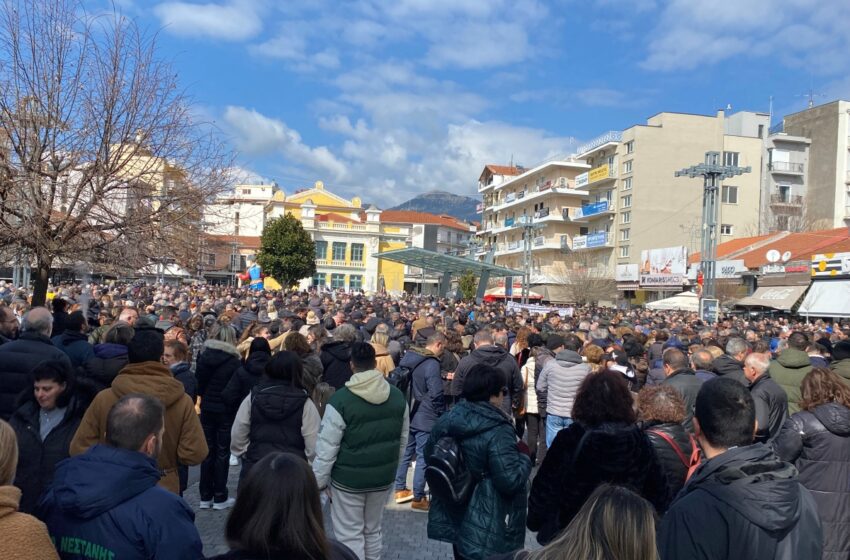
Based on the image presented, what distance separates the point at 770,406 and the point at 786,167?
60760 millimetres

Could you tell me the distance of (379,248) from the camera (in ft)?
252

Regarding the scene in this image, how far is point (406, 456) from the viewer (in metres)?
7.16

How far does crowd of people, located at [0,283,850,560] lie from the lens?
200 centimetres

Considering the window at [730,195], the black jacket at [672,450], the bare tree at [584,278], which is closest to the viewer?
the black jacket at [672,450]

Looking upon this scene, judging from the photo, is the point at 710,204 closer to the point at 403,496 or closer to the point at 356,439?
the point at 403,496

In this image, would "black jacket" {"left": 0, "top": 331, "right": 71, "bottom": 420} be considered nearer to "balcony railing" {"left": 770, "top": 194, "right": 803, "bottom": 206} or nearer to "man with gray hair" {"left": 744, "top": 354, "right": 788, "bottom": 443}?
"man with gray hair" {"left": 744, "top": 354, "right": 788, "bottom": 443}

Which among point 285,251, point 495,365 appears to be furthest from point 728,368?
point 285,251

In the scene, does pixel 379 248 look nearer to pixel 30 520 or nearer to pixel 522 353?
pixel 522 353

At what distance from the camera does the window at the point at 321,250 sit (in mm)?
74812

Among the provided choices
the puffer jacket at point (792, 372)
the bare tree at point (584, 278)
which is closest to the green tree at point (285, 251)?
the bare tree at point (584, 278)

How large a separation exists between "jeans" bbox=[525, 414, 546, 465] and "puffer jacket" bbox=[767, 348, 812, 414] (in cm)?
285

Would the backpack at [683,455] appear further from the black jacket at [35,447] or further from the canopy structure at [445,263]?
the canopy structure at [445,263]

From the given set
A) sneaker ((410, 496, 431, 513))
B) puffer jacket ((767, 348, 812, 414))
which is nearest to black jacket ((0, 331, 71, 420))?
sneaker ((410, 496, 431, 513))

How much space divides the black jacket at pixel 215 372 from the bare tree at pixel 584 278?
1823 inches
